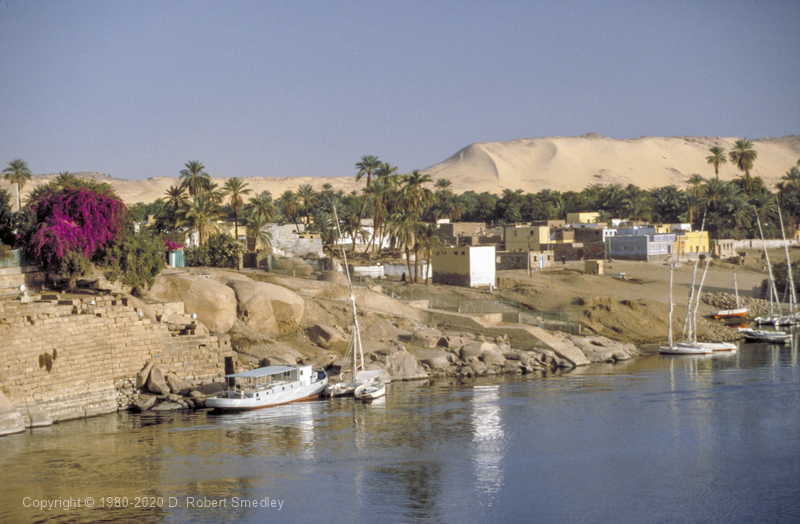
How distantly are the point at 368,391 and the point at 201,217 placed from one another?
22.7 m

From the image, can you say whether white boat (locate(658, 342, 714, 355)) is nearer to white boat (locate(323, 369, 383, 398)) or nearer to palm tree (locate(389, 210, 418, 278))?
palm tree (locate(389, 210, 418, 278))

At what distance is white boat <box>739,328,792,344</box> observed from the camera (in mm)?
54625

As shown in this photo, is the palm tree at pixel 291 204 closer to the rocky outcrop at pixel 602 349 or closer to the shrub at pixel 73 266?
the rocky outcrop at pixel 602 349

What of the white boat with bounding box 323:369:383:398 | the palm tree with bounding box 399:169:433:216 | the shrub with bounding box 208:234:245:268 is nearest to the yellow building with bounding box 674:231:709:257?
the palm tree with bounding box 399:169:433:216

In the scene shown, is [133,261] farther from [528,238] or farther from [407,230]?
[528,238]

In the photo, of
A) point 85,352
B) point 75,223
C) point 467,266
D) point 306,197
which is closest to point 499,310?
point 467,266

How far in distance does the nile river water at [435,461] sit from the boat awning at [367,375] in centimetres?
118

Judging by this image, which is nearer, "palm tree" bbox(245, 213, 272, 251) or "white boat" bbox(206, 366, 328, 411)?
"white boat" bbox(206, 366, 328, 411)

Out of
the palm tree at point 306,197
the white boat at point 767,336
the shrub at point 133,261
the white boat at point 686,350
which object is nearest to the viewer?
the shrub at point 133,261

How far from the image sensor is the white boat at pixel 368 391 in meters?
35.7

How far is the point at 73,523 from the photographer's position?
841 inches

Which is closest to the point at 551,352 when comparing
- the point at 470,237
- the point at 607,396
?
the point at 607,396

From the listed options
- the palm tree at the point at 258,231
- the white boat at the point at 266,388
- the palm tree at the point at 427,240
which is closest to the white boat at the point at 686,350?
the palm tree at the point at 427,240

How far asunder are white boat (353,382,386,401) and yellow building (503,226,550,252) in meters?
42.1
